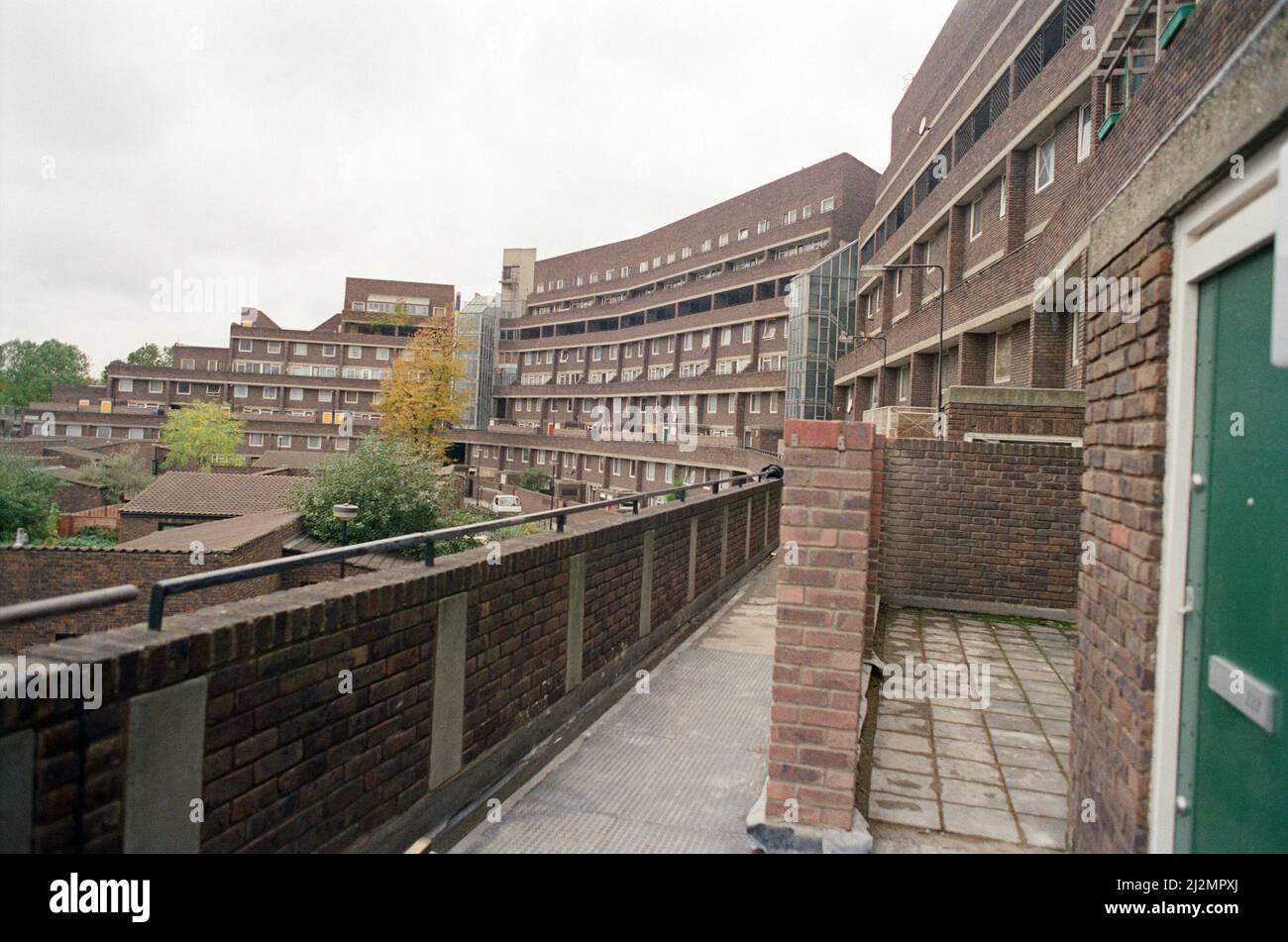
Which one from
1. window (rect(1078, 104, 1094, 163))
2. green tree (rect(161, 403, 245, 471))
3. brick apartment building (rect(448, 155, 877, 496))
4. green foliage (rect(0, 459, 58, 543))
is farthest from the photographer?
green tree (rect(161, 403, 245, 471))

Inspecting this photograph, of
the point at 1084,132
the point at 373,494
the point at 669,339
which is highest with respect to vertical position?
the point at 669,339

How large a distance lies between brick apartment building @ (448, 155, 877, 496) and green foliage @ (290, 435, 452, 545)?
1548 centimetres

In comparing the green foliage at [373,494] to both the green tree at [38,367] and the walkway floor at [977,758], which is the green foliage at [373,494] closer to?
the walkway floor at [977,758]

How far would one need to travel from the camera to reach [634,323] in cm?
6612

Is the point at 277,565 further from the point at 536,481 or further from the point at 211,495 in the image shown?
the point at 536,481

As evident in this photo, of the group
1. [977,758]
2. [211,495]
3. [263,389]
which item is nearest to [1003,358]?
[977,758]

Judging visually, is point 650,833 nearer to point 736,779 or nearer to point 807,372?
point 736,779

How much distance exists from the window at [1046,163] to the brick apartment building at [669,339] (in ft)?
58.6

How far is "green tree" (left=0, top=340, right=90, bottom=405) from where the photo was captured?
9906 cm

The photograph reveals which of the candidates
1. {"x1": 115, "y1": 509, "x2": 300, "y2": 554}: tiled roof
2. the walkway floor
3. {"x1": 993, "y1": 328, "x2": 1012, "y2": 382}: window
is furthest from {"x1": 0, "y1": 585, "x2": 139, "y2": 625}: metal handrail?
{"x1": 993, "y1": 328, "x2": 1012, "y2": 382}: window

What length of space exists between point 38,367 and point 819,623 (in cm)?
13231

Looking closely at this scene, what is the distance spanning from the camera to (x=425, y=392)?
48781 mm

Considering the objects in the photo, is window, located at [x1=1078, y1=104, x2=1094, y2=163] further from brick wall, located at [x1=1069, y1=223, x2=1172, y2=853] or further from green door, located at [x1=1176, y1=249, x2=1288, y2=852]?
green door, located at [x1=1176, y1=249, x2=1288, y2=852]

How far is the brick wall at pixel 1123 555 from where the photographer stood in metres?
2.61
